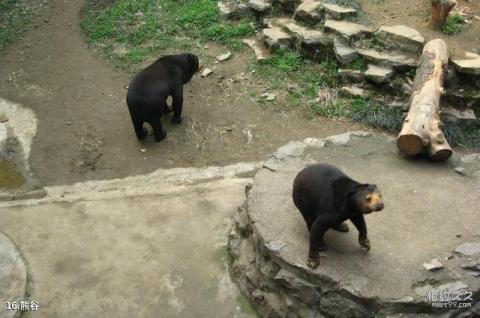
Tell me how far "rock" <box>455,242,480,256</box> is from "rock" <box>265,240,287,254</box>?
1713 millimetres

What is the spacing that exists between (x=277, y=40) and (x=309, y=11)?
0.83 m

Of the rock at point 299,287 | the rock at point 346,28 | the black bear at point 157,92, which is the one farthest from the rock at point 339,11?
the rock at point 299,287

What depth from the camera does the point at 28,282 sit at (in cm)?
616

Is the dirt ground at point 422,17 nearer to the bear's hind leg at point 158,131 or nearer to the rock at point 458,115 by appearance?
the rock at point 458,115

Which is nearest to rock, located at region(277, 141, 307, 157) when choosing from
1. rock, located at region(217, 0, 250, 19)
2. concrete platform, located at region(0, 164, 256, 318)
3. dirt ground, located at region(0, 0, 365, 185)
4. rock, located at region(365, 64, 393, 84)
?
concrete platform, located at region(0, 164, 256, 318)

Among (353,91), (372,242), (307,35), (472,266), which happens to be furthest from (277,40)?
(472,266)

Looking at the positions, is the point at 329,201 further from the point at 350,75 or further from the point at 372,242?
the point at 350,75

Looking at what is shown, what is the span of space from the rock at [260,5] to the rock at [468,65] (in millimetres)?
4028

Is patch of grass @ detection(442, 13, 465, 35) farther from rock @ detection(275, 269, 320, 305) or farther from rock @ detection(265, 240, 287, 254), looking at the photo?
rock @ detection(275, 269, 320, 305)

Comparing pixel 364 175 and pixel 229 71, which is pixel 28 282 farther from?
pixel 229 71

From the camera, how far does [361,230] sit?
5.17 meters

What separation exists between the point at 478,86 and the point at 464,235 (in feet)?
12.6

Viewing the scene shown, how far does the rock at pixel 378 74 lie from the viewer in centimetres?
893

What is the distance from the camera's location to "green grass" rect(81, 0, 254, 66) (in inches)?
432
